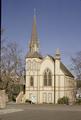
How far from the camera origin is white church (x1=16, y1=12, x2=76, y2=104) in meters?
56.5

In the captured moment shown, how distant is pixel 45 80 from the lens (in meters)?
57.2

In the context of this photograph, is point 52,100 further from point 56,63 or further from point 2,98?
point 2,98

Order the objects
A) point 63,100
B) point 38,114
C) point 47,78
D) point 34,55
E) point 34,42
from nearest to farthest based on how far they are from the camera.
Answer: point 38,114 → point 63,100 → point 47,78 → point 34,55 → point 34,42

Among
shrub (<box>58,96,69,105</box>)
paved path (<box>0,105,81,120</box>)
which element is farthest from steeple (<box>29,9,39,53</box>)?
paved path (<box>0,105,81,120</box>)

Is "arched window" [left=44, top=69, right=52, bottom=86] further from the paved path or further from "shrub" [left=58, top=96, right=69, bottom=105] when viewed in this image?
the paved path

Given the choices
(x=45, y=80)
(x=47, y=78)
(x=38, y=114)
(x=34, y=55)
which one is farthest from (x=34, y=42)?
(x=38, y=114)

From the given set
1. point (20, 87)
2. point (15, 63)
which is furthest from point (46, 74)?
point (15, 63)

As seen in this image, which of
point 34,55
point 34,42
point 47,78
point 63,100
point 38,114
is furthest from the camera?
point 34,42

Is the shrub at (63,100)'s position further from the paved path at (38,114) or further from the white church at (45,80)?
the paved path at (38,114)

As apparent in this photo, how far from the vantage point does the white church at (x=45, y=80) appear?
185 ft

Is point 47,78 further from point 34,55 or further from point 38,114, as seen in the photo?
point 38,114

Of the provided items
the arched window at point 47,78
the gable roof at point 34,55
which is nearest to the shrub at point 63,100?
the arched window at point 47,78

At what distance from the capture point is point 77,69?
46.5 m

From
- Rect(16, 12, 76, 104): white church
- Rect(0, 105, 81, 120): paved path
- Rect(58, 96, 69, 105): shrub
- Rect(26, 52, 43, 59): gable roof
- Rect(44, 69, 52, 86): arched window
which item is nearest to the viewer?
Rect(0, 105, 81, 120): paved path
